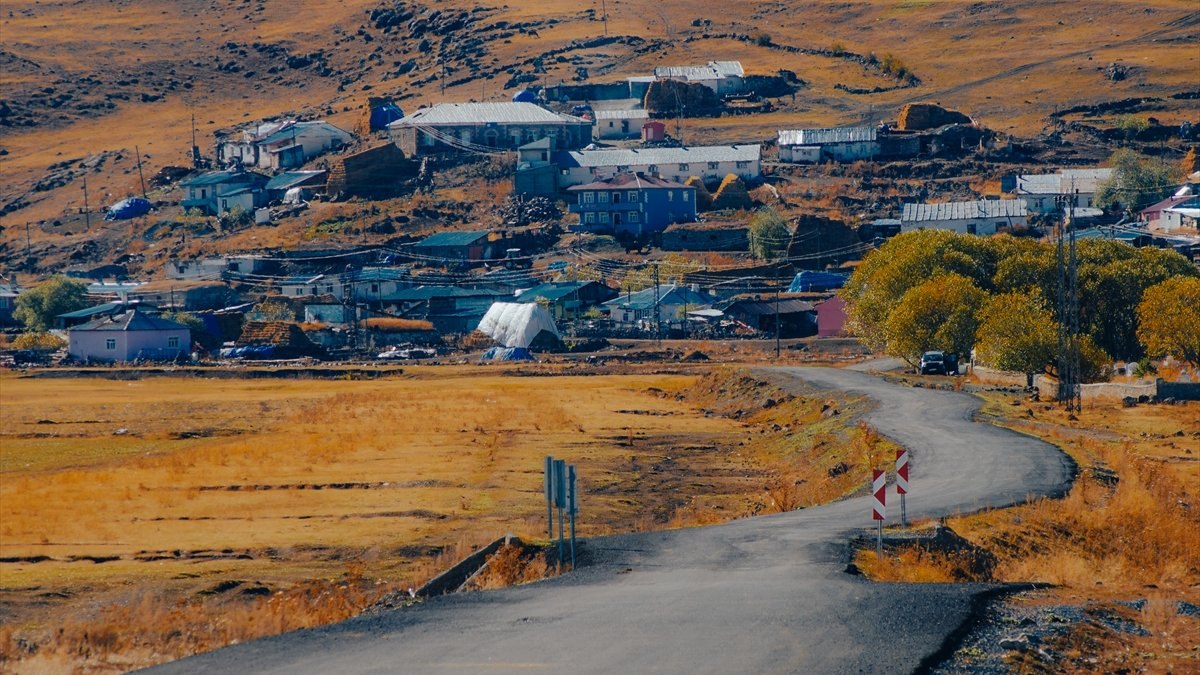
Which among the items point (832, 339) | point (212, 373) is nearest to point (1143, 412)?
point (832, 339)

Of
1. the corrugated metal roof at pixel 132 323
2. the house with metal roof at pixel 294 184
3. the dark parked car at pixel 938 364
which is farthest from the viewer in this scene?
the house with metal roof at pixel 294 184

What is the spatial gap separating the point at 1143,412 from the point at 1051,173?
8587cm

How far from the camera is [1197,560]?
30.1 meters

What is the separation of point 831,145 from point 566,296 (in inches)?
1593

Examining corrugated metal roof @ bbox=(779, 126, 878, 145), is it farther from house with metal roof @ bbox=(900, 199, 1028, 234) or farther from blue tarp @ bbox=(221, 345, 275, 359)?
blue tarp @ bbox=(221, 345, 275, 359)

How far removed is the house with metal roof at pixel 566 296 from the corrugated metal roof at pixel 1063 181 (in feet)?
118

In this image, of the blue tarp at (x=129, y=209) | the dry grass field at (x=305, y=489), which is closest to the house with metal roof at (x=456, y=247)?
the blue tarp at (x=129, y=209)

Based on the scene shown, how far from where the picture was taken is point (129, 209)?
515ft

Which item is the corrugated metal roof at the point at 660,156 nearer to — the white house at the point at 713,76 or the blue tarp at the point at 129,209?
the white house at the point at 713,76

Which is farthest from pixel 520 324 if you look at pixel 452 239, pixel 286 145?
pixel 286 145

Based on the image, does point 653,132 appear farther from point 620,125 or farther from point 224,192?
point 224,192

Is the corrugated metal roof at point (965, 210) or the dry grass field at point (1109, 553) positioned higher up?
the dry grass field at point (1109, 553)

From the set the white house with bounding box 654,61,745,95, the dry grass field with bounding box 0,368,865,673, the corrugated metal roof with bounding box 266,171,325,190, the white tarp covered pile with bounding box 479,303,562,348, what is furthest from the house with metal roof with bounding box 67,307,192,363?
the white house with bounding box 654,61,745,95

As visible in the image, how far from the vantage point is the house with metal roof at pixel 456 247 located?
128375 millimetres
